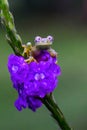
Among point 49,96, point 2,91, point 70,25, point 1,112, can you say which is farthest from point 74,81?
point 49,96

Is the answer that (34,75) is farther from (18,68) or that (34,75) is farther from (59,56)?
(59,56)

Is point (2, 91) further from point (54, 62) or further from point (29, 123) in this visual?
point (54, 62)

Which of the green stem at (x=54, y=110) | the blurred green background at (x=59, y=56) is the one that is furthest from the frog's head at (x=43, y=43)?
the blurred green background at (x=59, y=56)

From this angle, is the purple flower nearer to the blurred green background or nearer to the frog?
the frog

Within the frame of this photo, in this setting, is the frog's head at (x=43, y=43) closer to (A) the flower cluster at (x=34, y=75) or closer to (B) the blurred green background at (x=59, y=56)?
(A) the flower cluster at (x=34, y=75)

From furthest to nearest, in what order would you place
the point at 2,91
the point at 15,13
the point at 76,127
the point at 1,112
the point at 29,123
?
the point at 15,13, the point at 2,91, the point at 1,112, the point at 29,123, the point at 76,127
